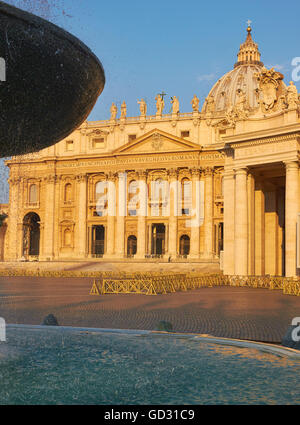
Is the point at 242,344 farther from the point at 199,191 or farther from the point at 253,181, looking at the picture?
the point at 199,191

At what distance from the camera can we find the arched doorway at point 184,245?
56.5m

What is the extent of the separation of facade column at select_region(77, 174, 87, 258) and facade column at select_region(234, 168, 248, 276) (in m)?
34.5

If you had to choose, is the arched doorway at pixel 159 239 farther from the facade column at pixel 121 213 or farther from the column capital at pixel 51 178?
the column capital at pixel 51 178

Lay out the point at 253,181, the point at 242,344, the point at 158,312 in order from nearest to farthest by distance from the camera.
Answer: the point at 242,344 → the point at 158,312 → the point at 253,181

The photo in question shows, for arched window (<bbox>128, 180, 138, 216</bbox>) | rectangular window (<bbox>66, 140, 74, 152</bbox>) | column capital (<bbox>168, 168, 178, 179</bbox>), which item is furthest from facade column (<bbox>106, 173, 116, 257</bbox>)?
rectangular window (<bbox>66, 140, 74, 152</bbox>)

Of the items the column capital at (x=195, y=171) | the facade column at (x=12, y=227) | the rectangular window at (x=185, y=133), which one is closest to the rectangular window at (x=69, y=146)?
the facade column at (x=12, y=227)

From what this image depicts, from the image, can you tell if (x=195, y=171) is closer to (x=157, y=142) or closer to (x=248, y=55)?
(x=157, y=142)

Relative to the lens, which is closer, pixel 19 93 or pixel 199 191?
pixel 19 93

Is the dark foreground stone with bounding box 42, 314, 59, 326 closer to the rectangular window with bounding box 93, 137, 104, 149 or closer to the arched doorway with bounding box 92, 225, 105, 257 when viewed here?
the arched doorway with bounding box 92, 225, 105, 257

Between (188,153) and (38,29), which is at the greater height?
(188,153)

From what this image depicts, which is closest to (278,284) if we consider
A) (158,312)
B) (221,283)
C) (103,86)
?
(221,283)

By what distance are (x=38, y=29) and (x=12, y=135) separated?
1223 mm

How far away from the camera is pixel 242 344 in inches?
261

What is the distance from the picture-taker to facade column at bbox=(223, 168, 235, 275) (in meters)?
25.9
